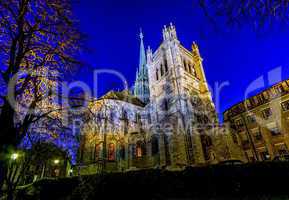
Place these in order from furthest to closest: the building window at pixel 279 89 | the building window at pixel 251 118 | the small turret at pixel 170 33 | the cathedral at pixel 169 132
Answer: the small turret at pixel 170 33
the building window at pixel 251 118
the building window at pixel 279 89
the cathedral at pixel 169 132

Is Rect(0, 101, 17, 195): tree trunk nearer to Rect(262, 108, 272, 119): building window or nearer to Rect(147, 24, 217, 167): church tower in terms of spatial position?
Rect(147, 24, 217, 167): church tower

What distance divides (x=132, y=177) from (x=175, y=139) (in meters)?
19.0

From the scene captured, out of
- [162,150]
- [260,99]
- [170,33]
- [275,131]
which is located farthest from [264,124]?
[170,33]

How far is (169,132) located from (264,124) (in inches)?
629

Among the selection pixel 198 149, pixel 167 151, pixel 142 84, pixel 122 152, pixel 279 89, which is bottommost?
pixel 198 149

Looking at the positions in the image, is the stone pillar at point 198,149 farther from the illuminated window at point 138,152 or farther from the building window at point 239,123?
the building window at point 239,123

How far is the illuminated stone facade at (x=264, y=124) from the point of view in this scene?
1091 inches

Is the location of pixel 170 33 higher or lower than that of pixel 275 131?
higher

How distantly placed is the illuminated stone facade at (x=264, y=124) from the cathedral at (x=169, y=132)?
3.74 meters

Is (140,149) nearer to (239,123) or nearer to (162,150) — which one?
(162,150)

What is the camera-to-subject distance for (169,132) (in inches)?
1156

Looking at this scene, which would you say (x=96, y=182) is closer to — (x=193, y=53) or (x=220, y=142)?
(x=220, y=142)

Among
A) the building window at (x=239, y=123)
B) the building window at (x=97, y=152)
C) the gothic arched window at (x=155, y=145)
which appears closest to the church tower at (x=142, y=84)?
the gothic arched window at (x=155, y=145)

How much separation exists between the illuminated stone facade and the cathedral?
3735 mm
